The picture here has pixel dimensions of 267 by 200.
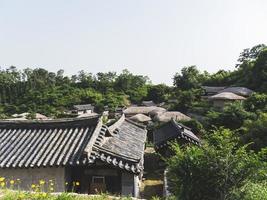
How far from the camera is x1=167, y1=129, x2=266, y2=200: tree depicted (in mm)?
8344

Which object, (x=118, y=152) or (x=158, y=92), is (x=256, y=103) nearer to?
(x=118, y=152)

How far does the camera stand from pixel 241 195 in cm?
812

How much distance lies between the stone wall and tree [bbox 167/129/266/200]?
4.09 meters

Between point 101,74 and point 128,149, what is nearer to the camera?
point 128,149

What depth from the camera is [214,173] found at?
8.38 meters

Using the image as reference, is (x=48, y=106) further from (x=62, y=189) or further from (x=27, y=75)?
(x=62, y=189)

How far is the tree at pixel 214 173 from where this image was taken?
328 inches

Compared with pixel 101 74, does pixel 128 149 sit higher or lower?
lower

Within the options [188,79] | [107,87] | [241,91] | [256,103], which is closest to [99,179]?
[256,103]

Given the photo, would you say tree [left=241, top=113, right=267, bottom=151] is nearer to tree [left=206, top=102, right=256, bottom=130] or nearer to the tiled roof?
tree [left=206, top=102, right=256, bottom=130]

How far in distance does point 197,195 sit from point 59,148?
5.26 metres

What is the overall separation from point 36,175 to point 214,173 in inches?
233

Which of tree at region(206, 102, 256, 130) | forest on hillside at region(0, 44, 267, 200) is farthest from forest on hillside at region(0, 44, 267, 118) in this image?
tree at region(206, 102, 256, 130)

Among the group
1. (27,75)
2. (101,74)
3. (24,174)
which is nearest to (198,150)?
(24,174)
